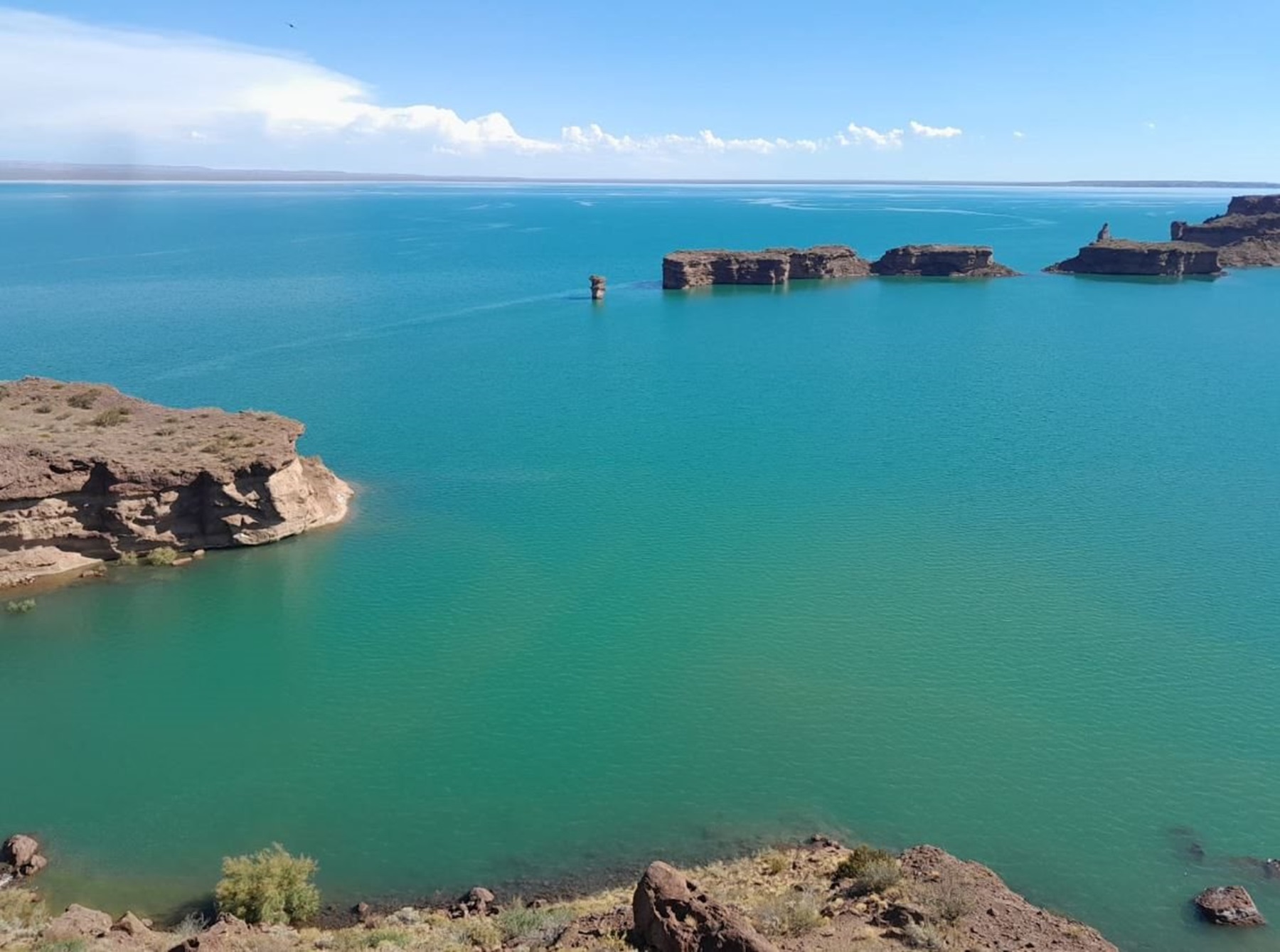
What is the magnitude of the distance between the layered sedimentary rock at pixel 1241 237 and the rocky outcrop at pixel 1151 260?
10.9m

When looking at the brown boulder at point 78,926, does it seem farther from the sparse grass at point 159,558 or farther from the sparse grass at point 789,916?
the sparse grass at point 159,558

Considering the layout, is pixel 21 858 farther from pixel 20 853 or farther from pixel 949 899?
pixel 949 899

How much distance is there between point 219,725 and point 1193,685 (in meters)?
26.8

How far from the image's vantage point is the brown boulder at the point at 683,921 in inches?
564

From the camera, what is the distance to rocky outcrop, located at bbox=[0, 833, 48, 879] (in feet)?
66.0

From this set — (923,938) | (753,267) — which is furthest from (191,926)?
(753,267)

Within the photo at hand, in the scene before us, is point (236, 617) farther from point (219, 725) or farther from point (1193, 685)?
point (1193, 685)

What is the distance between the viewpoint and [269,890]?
1838 centimetres

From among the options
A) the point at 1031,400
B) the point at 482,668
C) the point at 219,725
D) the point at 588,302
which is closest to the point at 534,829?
the point at 482,668

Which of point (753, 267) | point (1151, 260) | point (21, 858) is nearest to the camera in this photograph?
point (21, 858)

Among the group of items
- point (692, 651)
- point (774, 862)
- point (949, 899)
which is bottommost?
point (774, 862)

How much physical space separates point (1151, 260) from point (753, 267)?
174 ft

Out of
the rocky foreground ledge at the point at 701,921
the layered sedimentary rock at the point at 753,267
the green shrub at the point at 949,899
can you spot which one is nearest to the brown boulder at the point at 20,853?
the rocky foreground ledge at the point at 701,921

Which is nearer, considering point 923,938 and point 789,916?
point 923,938
